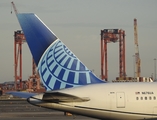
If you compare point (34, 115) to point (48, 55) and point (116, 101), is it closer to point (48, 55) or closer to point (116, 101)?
point (116, 101)

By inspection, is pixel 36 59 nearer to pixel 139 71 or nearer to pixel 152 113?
pixel 152 113

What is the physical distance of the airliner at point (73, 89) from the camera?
1256 inches

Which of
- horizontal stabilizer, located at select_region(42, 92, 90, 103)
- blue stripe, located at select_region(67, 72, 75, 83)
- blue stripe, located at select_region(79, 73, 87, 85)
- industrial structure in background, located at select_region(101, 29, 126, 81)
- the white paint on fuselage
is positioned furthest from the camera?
industrial structure in background, located at select_region(101, 29, 126, 81)

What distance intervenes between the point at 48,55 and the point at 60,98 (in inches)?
109

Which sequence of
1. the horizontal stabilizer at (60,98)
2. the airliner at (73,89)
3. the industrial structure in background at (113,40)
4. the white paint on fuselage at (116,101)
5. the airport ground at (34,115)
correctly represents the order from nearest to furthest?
the horizontal stabilizer at (60,98) → the airliner at (73,89) → the white paint on fuselage at (116,101) → the airport ground at (34,115) → the industrial structure in background at (113,40)

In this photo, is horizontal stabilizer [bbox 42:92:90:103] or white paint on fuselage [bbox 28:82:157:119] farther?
white paint on fuselage [bbox 28:82:157:119]

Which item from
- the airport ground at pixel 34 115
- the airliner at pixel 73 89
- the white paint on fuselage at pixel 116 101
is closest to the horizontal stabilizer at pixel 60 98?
the airliner at pixel 73 89

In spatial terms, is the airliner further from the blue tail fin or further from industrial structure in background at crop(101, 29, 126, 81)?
industrial structure in background at crop(101, 29, 126, 81)

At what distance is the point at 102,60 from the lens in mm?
167625

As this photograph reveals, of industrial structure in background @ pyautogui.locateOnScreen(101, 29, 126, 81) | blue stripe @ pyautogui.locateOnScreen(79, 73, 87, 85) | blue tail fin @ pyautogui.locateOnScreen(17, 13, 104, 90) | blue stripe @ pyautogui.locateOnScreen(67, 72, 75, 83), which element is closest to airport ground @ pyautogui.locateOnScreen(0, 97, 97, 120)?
blue stripe @ pyautogui.locateOnScreen(79, 73, 87, 85)

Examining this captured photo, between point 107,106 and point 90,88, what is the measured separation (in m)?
1.54

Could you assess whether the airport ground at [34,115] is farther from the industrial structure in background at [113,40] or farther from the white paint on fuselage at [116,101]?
the industrial structure in background at [113,40]

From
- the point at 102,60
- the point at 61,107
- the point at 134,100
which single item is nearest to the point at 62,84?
the point at 61,107

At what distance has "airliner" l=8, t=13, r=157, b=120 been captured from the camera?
31891 millimetres
